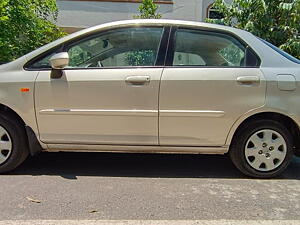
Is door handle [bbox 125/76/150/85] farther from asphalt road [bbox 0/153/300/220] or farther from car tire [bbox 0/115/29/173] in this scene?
car tire [bbox 0/115/29/173]

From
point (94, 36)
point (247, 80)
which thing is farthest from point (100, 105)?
point (247, 80)

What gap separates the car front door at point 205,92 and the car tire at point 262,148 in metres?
0.19

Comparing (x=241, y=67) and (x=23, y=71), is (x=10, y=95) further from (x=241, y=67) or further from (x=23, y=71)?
(x=241, y=67)

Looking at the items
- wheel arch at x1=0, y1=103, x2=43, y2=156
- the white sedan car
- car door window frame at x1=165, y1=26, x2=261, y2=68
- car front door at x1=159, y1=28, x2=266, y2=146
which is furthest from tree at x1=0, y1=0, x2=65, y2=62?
car front door at x1=159, y1=28, x2=266, y2=146

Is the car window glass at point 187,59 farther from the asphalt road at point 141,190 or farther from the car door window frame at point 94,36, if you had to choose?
the asphalt road at point 141,190

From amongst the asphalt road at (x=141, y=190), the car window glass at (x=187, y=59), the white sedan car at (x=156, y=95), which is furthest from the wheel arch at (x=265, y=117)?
the car window glass at (x=187, y=59)

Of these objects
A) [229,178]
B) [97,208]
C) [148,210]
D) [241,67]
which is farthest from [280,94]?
[97,208]

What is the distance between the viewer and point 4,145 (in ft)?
11.6

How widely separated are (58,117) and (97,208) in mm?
1115

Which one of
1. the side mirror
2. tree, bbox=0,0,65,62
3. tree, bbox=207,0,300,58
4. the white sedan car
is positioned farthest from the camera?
tree, bbox=207,0,300,58

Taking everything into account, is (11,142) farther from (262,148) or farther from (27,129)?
(262,148)

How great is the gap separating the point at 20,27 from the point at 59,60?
3008 mm

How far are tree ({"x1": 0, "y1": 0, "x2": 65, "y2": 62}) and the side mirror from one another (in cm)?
226

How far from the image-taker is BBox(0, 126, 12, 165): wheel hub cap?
11.6 ft
